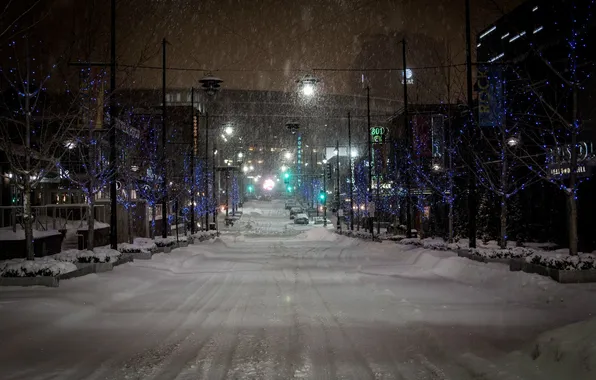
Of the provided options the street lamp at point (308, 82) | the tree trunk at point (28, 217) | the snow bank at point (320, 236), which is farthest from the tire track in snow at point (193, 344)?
the snow bank at point (320, 236)

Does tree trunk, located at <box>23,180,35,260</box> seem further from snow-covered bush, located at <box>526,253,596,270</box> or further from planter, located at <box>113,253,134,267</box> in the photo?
snow-covered bush, located at <box>526,253,596,270</box>

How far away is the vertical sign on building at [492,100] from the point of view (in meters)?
20.3

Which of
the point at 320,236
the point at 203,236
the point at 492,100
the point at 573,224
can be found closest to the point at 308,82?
the point at 492,100

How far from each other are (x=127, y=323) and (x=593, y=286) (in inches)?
394

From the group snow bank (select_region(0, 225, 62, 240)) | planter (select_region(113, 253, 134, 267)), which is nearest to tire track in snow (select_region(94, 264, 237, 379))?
planter (select_region(113, 253, 134, 267))

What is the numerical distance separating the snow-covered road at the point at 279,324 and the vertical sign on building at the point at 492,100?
6320mm

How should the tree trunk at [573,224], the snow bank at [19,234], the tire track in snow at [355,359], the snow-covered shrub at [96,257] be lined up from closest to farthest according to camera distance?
the tire track in snow at [355,359] < the tree trunk at [573,224] < the snow-covered shrub at [96,257] < the snow bank at [19,234]

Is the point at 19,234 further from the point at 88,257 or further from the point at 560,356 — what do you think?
the point at 560,356

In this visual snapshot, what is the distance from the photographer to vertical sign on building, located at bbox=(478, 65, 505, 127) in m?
20.3

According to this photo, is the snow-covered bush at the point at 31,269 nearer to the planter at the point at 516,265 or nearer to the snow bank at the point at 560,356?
the snow bank at the point at 560,356

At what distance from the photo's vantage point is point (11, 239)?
2333cm

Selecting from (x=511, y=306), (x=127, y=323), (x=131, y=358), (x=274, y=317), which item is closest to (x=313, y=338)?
(x=274, y=317)

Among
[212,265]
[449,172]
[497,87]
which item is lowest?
[212,265]

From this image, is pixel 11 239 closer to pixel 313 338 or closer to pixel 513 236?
pixel 313 338
